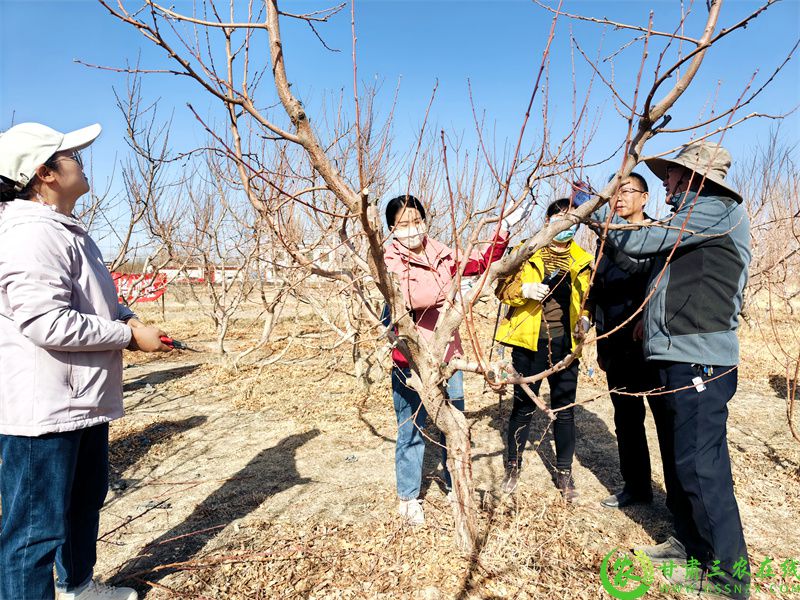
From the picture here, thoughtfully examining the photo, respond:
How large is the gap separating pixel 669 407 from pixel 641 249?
71cm

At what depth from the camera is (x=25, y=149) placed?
1.45 m

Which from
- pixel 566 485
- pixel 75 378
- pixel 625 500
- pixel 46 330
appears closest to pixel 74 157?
pixel 46 330

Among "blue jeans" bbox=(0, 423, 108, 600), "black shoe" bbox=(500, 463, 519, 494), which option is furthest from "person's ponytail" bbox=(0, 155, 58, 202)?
"black shoe" bbox=(500, 463, 519, 494)

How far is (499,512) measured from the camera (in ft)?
7.93

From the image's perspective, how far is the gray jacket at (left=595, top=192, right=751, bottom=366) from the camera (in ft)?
5.91

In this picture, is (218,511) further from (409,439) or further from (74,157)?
(74,157)

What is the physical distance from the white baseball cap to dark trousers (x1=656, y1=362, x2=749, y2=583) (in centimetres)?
250

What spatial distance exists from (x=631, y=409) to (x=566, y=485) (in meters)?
0.59

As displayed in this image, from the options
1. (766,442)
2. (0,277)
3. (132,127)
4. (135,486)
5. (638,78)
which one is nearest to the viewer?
(638,78)

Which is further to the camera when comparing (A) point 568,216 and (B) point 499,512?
(B) point 499,512

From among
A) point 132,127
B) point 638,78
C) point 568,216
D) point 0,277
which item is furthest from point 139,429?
point 638,78

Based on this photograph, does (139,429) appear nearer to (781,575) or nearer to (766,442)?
(781,575)

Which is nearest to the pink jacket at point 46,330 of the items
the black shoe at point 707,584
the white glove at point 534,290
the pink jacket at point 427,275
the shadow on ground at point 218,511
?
the shadow on ground at point 218,511

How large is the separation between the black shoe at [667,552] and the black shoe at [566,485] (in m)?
0.49
